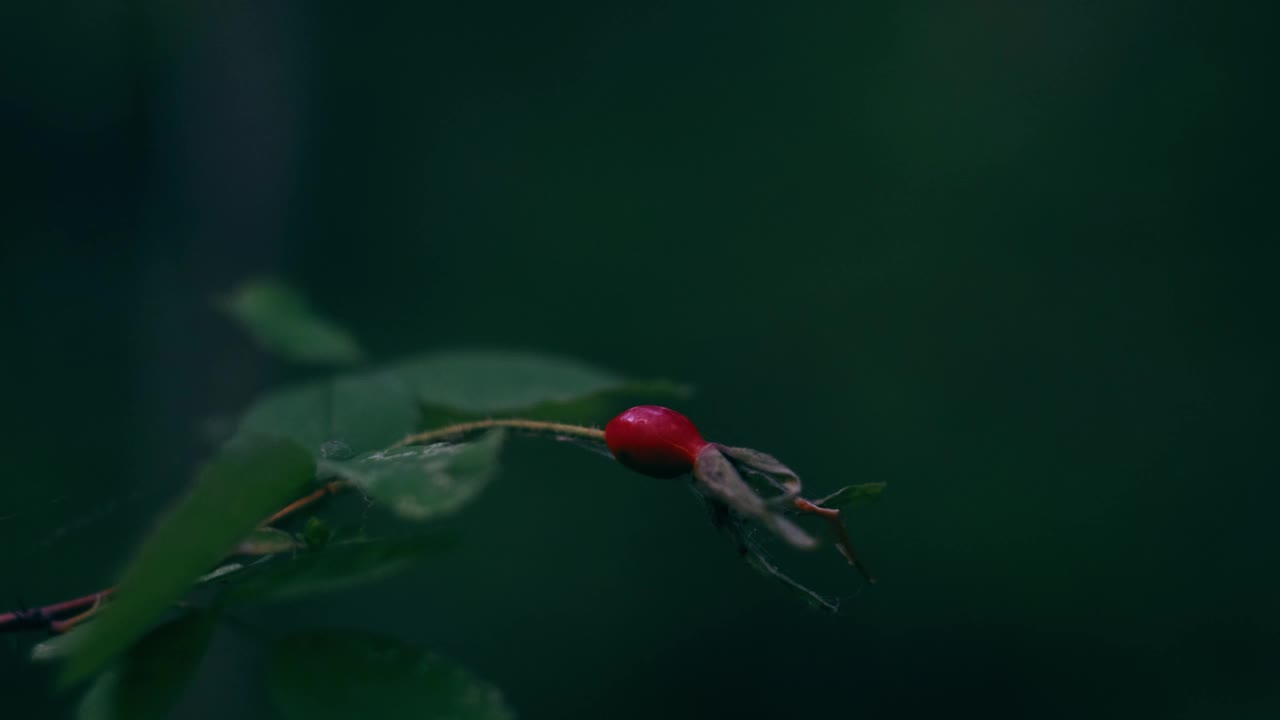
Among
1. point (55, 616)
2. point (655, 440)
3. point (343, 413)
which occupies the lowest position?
point (55, 616)

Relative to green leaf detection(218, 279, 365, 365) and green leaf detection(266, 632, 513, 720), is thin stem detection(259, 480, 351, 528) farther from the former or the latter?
green leaf detection(218, 279, 365, 365)

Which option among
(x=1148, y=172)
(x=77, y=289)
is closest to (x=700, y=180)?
(x=1148, y=172)

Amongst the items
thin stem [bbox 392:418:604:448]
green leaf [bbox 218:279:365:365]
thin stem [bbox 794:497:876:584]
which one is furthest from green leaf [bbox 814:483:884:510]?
green leaf [bbox 218:279:365:365]

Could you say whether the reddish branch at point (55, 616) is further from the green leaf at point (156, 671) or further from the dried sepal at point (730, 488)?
the dried sepal at point (730, 488)

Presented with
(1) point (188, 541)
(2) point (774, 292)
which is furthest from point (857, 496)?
(2) point (774, 292)

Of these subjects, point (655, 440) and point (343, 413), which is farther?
point (343, 413)

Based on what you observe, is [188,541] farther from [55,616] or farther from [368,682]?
[55,616]

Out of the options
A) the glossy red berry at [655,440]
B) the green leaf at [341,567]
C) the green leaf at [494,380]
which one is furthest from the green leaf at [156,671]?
the green leaf at [494,380]
